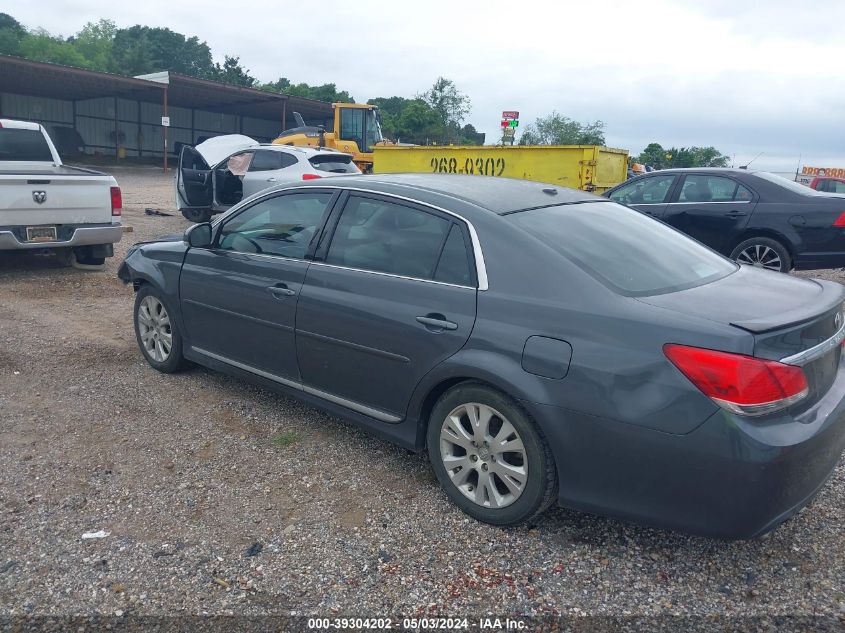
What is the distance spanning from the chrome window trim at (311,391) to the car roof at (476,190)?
113 cm

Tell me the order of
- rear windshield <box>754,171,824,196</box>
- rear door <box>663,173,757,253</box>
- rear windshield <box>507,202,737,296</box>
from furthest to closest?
1. rear door <box>663,173,757,253</box>
2. rear windshield <box>754,171,824,196</box>
3. rear windshield <box>507,202,737,296</box>

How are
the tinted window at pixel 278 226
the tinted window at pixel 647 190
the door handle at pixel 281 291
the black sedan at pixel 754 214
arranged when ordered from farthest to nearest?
the tinted window at pixel 647 190 → the black sedan at pixel 754 214 → the tinted window at pixel 278 226 → the door handle at pixel 281 291

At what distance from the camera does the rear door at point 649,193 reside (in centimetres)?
905

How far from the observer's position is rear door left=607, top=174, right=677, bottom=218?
9047 millimetres

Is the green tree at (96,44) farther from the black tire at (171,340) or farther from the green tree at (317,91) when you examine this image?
the black tire at (171,340)

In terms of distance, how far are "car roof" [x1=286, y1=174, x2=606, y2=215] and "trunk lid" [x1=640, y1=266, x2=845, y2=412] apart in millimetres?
954

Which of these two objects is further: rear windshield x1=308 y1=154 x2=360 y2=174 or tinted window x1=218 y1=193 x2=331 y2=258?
rear windshield x1=308 y1=154 x2=360 y2=174

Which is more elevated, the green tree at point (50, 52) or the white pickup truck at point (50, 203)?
the green tree at point (50, 52)

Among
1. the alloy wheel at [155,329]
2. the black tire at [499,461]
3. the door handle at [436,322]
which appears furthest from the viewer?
the alloy wheel at [155,329]

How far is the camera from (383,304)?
11.5 feet

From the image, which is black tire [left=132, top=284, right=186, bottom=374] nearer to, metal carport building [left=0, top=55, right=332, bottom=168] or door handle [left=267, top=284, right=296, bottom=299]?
door handle [left=267, top=284, right=296, bottom=299]

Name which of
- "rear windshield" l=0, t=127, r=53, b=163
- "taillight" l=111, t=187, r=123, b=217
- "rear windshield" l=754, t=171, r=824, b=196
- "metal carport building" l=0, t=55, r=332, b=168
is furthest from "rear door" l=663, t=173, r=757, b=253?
"metal carport building" l=0, t=55, r=332, b=168

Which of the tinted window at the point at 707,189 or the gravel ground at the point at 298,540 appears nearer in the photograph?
the gravel ground at the point at 298,540

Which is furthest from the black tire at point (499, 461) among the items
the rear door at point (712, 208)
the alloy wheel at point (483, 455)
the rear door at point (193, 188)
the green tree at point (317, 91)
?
the green tree at point (317, 91)
